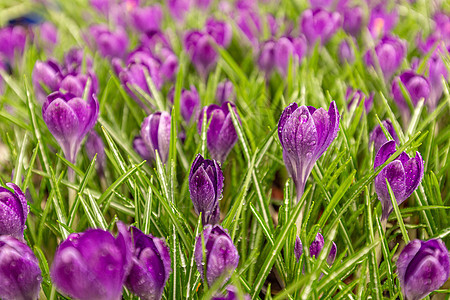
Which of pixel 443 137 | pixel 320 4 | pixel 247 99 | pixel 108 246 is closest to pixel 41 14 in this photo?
pixel 320 4

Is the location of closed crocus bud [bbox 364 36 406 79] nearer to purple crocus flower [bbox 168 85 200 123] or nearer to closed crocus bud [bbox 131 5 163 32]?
purple crocus flower [bbox 168 85 200 123]

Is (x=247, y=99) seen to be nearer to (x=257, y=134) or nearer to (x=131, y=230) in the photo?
(x=257, y=134)

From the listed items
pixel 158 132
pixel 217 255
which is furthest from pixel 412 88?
pixel 217 255

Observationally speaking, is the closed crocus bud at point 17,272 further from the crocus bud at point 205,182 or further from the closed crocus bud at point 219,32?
the closed crocus bud at point 219,32

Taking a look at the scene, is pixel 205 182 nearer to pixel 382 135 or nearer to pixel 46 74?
pixel 382 135

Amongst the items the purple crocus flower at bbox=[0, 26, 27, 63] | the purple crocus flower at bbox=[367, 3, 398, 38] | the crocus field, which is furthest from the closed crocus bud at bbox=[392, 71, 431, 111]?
the purple crocus flower at bbox=[0, 26, 27, 63]

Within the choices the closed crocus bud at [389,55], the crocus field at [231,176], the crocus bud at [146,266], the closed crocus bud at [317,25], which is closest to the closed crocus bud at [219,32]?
the crocus field at [231,176]
